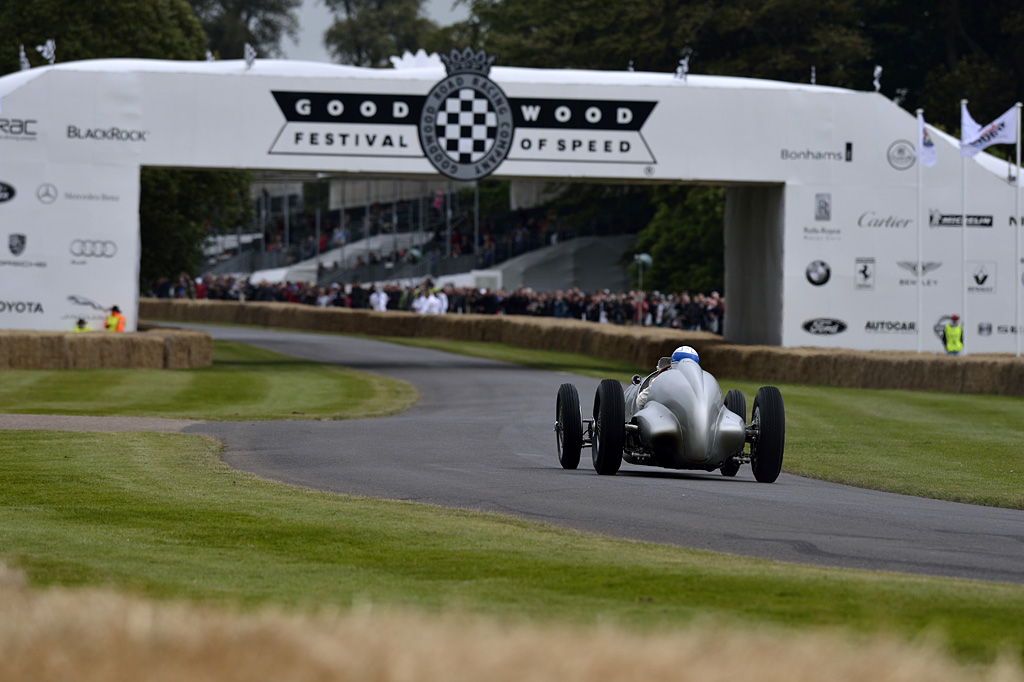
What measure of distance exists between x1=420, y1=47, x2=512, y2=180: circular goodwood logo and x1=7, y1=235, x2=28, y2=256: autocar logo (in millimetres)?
8355

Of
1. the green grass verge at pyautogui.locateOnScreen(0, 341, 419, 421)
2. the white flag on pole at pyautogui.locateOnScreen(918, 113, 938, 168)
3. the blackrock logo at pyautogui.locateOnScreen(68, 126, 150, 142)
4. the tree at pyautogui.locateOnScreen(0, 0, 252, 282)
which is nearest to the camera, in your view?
the green grass verge at pyautogui.locateOnScreen(0, 341, 419, 421)

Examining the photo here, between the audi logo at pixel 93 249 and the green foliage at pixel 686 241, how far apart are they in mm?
28076

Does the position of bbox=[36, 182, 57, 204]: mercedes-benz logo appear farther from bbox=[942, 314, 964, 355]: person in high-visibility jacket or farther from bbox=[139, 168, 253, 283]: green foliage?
bbox=[942, 314, 964, 355]: person in high-visibility jacket

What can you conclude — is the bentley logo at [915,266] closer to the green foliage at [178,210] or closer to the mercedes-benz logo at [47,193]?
the mercedes-benz logo at [47,193]

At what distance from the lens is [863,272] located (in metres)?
31.4

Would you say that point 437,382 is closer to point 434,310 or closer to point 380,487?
point 380,487

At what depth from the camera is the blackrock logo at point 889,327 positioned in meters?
31.5

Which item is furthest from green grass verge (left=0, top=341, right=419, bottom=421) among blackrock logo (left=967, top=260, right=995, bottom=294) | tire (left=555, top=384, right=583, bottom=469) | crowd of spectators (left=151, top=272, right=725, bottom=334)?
crowd of spectators (left=151, top=272, right=725, bottom=334)

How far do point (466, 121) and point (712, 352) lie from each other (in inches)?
300

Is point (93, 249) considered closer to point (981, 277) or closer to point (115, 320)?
point (115, 320)

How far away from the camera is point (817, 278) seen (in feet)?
103

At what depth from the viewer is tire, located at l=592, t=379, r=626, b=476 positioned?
1206 centimetres

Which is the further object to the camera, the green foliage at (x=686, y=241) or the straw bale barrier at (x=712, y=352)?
the green foliage at (x=686, y=241)

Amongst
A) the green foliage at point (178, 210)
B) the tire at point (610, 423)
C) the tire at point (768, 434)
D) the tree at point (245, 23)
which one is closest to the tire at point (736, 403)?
the tire at point (768, 434)
